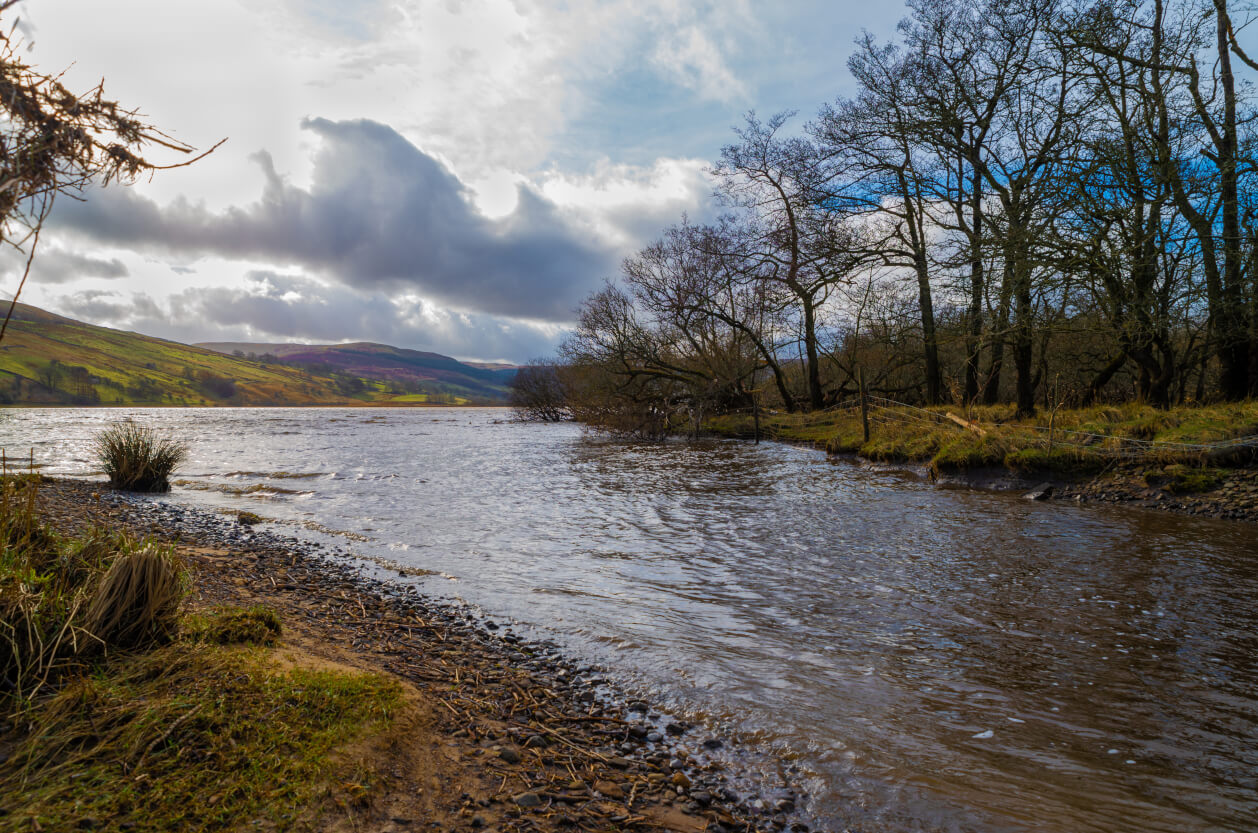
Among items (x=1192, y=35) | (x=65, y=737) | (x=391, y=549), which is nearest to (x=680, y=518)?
(x=391, y=549)

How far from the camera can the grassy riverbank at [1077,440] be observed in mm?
12195

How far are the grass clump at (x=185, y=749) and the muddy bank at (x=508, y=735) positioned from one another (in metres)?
0.36

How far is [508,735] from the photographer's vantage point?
3793 mm

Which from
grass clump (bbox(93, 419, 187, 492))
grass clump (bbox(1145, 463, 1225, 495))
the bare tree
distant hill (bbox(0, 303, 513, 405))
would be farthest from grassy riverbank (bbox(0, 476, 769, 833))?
distant hill (bbox(0, 303, 513, 405))

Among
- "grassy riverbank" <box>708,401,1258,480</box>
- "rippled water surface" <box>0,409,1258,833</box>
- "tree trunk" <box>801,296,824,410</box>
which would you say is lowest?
"rippled water surface" <box>0,409,1258,833</box>

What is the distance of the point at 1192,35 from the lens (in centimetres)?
1455

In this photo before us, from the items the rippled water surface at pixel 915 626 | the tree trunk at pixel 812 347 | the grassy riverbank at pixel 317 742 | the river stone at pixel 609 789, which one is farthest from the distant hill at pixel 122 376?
the river stone at pixel 609 789

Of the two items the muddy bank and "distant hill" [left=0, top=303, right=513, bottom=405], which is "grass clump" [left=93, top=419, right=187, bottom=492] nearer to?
the muddy bank

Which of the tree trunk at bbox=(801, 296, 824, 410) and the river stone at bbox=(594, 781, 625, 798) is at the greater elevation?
the tree trunk at bbox=(801, 296, 824, 410)

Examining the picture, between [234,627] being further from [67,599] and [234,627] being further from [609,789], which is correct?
[609,789]

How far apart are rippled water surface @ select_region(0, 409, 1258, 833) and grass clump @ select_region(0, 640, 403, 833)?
2524 millimetres

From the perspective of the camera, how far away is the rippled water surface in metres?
3.66

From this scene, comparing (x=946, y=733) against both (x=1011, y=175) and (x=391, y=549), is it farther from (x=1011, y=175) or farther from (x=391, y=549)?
(x=1011, y=175)

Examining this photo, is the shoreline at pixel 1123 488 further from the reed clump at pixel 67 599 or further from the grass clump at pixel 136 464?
the grass clump at pixel 136 464
